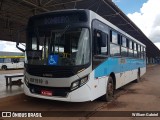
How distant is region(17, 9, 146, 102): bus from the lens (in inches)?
253

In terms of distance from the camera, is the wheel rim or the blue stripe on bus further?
the wheel rim

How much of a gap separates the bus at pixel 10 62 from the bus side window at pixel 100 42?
34739 millimetres

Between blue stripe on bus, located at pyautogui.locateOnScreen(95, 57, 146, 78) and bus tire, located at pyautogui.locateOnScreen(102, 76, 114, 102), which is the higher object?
blue stripe on bus, located at pyautogui.locateOnScreen(95, 57, 146, 78)

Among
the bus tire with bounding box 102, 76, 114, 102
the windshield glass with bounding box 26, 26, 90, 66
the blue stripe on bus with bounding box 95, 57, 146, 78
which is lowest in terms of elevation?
the bus tire with bounding box 102, 76, 114, 102

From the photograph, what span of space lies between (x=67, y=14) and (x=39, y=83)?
93.6 inches

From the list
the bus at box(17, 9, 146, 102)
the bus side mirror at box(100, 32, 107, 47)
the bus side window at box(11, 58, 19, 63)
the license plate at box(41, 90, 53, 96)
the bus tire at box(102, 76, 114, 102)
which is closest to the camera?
the bus at box(17, 9, 146, 102)

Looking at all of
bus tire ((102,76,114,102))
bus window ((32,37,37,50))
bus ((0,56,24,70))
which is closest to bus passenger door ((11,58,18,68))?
bus ((0,56,24,70))

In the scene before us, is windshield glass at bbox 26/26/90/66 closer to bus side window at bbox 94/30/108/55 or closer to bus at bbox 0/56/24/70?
bus side window at bbox 94/30/108/55

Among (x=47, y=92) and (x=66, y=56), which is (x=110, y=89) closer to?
(x=66, y=56)

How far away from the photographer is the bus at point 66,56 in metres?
6.43

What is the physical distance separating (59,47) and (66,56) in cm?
40

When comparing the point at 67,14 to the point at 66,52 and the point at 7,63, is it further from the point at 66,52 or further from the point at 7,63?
the point at 7,63

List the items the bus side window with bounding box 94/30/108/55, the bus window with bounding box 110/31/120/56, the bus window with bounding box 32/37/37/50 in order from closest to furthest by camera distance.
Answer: the bus side window with bounding box 94/30/108/55
the bus window with bounding box 32/37/37/50
the bus window with bounding box 110/31/120/56

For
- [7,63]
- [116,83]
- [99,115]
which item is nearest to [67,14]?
[99,115]
